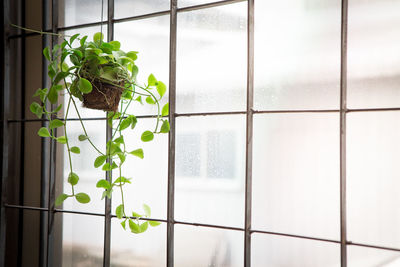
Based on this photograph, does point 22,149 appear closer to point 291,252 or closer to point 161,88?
point 161,88

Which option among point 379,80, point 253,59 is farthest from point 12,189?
point 379,80

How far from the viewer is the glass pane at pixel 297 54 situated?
1.59 m


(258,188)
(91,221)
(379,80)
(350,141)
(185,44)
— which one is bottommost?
(91,221)

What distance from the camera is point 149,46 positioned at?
194cm

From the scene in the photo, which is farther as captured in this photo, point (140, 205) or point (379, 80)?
point (140, 205)

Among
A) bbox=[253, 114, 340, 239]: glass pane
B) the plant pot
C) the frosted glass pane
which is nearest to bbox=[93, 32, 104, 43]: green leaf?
the plant pot

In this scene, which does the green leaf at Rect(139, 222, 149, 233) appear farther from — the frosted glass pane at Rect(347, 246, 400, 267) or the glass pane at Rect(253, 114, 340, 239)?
the frosted glass pane at Rect(347, 246, 400, 267)

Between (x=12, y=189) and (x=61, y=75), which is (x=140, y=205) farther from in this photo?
(x=12, y=189)

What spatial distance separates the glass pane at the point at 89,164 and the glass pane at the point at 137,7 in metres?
0.47

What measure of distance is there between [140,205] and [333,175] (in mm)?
788

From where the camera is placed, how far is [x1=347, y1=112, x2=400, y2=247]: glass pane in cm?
146

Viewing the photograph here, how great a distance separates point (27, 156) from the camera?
7.45 ft

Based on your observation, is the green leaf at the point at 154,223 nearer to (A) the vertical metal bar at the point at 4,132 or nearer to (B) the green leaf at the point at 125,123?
(B) the green leaf at the point at 125,123

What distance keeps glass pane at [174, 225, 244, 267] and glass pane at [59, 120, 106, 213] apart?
0.40m
